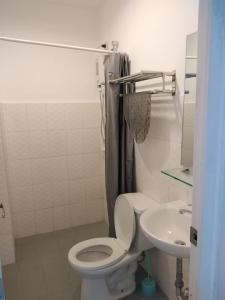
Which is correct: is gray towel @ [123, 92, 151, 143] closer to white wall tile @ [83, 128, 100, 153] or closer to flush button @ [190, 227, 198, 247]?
white wall tile @ [83, 128, 100, 153]

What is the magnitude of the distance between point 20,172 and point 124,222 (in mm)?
1321

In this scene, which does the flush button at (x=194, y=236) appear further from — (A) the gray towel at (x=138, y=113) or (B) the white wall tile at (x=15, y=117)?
(B) the white wall tile at (x=15, y=117)

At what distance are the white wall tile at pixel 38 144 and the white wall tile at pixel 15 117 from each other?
0.43 ft

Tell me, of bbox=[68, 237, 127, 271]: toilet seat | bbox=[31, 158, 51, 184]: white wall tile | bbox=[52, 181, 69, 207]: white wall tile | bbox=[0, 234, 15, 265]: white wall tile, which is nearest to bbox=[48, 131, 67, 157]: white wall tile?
bbox=[31, 158, 51, 184]: white wall tile

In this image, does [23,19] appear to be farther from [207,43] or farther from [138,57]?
[207,43]

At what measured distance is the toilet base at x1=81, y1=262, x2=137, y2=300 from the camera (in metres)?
1.67

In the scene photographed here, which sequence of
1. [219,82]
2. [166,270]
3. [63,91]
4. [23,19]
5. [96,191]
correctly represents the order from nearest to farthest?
1. [219,82]
2. [166,270]
3. [23,19]
4. [63,91]
5. [96,191]

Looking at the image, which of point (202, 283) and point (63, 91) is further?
point (63, 91)

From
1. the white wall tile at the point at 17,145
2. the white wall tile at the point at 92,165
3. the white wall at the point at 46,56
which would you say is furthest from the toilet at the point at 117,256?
the white wall at the point at 46,56

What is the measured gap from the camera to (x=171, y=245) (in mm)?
1129

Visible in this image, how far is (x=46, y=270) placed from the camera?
2.13 meters

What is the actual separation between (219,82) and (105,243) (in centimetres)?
161

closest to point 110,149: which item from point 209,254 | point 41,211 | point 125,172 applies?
point 125,172

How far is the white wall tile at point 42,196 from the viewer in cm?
263
